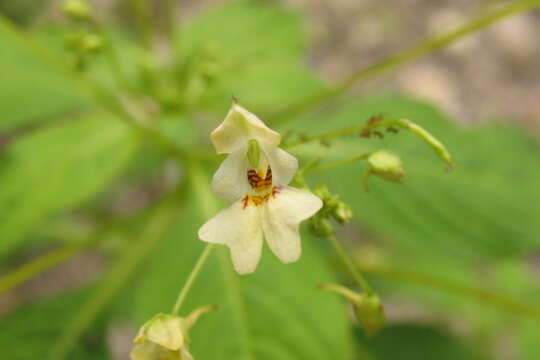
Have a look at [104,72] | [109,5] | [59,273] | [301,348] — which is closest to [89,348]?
[301,348]

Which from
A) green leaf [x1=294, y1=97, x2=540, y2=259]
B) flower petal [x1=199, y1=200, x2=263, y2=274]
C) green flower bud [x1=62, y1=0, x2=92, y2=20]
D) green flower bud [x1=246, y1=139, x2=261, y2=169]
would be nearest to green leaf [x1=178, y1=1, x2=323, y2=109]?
green leaf [x1=294, y1=97, x2=540, y2=259]

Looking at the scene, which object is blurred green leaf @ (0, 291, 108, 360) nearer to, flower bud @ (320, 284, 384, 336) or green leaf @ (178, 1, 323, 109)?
green leaf @ (178, 1, 323, 109)

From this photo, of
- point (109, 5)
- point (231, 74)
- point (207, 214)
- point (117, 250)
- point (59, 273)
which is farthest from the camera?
point (109, 5)

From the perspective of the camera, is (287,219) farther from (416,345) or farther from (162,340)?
(416,345)

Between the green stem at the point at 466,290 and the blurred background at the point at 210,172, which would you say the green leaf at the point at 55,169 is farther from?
the green stem at the point at 466,290

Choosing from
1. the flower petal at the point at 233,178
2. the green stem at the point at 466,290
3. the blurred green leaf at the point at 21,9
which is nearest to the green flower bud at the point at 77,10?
the flower petal at the point at 233,178

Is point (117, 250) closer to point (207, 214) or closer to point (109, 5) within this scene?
point (207, 214)
